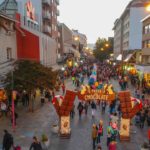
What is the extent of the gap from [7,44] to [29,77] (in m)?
7.94

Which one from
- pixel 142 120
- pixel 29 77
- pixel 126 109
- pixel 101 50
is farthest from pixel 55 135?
pixel 101 50

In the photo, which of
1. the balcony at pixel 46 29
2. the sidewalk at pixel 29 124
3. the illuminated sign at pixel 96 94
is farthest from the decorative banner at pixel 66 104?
the balcony at pixel 46 29

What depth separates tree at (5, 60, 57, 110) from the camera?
23.4 metres

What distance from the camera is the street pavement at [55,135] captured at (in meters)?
16.6

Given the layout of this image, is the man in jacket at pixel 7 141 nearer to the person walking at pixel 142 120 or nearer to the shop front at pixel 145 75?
the person walking at pixel 142 120

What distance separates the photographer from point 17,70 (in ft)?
81.0

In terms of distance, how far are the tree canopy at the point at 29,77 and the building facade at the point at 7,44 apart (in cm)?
175

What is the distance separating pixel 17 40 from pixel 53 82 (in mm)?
10508

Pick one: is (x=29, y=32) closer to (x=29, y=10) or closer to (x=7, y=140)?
(x=29, y=10)

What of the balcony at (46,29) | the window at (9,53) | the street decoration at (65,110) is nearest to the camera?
the street decoration at (65,110)

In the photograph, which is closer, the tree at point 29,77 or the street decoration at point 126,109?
the street decoration at point 126,109

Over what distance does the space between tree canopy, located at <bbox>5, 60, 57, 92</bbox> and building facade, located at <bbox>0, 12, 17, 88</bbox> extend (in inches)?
69.0

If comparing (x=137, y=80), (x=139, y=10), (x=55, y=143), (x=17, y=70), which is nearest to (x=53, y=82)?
(x=17, y=70)

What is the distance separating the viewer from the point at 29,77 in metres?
23.9
